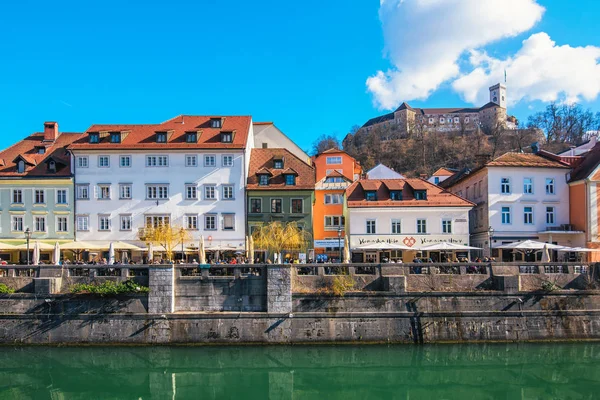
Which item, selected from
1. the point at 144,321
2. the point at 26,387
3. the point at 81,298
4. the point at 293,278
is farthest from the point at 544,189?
the point at 26,387

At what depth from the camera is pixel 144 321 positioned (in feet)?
79.4

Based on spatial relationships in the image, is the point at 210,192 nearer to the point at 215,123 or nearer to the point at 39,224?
the point at 215,123

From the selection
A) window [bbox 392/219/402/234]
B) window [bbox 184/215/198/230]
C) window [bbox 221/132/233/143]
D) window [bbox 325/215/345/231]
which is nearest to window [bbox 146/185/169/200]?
window [bbox 184/215/198/230]

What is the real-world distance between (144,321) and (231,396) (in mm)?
7068

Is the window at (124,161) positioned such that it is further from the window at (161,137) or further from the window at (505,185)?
the window at (505,185)

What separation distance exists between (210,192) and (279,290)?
15023 mm

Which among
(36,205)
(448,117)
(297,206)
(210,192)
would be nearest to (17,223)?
(36,205)

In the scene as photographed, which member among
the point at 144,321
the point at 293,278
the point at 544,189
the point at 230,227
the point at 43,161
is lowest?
the point at 144,321

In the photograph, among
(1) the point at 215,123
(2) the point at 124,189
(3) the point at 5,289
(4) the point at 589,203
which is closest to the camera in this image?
(3) the point at 5,289

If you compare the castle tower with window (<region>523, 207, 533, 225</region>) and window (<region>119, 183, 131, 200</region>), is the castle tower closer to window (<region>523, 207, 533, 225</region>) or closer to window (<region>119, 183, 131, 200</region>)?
window (<region>523, 207, 533, 225</region>)

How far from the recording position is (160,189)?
37188mm

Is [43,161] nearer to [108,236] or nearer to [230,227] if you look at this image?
[108,236]

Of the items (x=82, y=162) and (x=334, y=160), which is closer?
(x=82, y=162)

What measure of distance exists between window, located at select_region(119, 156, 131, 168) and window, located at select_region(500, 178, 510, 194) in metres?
28.4
